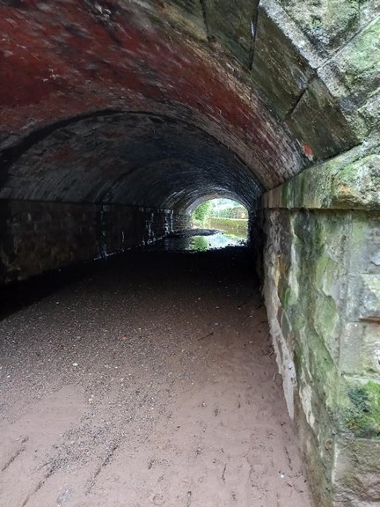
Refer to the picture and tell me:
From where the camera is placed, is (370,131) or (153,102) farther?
(153,102)

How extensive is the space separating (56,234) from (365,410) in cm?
884

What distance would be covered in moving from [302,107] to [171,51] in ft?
4.81

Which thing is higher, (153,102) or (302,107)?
(153,102)

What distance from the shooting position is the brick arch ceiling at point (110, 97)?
2910 mm

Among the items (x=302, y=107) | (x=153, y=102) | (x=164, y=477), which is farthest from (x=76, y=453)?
(x=153, y=102)

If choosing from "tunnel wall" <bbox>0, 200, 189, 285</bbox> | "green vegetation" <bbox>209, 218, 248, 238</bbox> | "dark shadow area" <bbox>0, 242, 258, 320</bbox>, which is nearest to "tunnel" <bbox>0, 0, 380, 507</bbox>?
"tunnel wall" <bbox>0, 200, 189, 285</bbox>

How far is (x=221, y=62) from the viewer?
270 cm

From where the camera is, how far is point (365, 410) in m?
1.92

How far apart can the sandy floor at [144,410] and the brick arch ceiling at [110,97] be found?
2.23 meters

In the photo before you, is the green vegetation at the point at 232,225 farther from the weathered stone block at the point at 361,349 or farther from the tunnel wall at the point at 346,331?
the weathered stone block at the point at 361,349

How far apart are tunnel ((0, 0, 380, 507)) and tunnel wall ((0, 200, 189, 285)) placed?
2.08m

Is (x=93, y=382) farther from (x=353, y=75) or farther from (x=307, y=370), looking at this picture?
(x=353, y=75)

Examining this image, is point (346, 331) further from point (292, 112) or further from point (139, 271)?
point (139, 271)

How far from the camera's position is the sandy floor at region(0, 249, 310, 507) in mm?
2762
